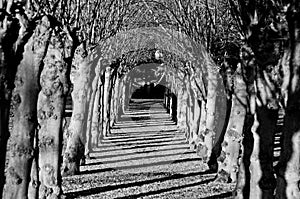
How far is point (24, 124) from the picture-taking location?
31.7ft

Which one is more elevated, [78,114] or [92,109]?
[92,109]

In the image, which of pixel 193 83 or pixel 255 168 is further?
pixel 193 83

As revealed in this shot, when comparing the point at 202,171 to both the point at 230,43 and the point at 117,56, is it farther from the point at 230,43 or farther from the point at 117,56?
the point at 117,56

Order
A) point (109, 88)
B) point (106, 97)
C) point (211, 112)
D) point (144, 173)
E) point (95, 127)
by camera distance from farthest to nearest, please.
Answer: point (109, 88) < point (106, 97) < point (95, 127) < point (211, 112) < point (144, 173)

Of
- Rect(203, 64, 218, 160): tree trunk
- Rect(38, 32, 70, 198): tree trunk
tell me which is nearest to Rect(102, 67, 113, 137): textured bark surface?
Rect(203, 64, 218, 160): tree trunk

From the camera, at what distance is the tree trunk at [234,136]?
52.4ft

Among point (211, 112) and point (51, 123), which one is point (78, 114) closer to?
point (211, 112)

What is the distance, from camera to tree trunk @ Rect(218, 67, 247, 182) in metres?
16.0

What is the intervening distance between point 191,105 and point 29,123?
20.5 metres

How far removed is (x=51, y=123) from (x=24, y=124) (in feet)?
9.59

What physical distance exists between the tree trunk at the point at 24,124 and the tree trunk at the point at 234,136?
6730 mm

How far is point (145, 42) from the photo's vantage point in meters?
36.6

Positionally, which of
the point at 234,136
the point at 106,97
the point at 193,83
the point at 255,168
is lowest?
the point at 255,168

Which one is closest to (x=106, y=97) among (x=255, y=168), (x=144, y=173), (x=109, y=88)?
(x=109, y=88)
